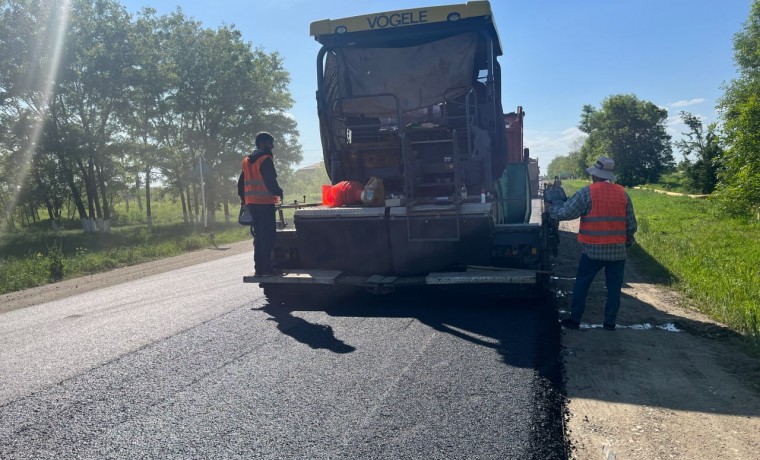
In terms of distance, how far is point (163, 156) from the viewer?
29406 mm

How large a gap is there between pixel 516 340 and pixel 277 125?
32.0m

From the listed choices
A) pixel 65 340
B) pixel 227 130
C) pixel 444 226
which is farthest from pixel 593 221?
pixel 227 130

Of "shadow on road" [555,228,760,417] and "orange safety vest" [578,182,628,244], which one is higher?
"orange safety vest" [578,182,628,244]

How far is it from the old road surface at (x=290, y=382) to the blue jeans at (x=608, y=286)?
0.39 metres

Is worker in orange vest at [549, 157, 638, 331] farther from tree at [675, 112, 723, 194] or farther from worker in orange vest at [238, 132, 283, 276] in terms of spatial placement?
tree at [675, 112, 723, 194]

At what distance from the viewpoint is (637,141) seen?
6297 cm

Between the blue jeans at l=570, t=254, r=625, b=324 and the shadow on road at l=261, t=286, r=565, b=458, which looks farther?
the blue jeans at l=570, t=254, r=625, b=324

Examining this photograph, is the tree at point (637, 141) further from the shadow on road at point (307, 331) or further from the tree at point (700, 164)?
the shadow on road at point (307, 331)

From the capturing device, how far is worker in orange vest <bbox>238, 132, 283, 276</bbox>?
6.64 meters

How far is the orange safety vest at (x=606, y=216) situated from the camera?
547cm

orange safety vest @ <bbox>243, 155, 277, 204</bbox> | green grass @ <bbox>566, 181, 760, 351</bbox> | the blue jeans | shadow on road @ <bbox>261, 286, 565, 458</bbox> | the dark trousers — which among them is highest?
orange safety vest @ <bbox>243, 155, 277, 204</bbox>

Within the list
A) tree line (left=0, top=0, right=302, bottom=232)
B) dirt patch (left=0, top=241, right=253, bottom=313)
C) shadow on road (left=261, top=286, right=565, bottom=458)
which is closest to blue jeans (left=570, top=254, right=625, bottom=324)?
shadow on road (left=261, top=286, right=565, bottom=458)

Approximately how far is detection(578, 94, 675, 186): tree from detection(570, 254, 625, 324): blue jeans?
60985mm

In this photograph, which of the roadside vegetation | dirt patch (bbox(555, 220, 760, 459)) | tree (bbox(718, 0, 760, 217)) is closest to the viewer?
dirt patch (bbox(555, 220, 760, 459))
